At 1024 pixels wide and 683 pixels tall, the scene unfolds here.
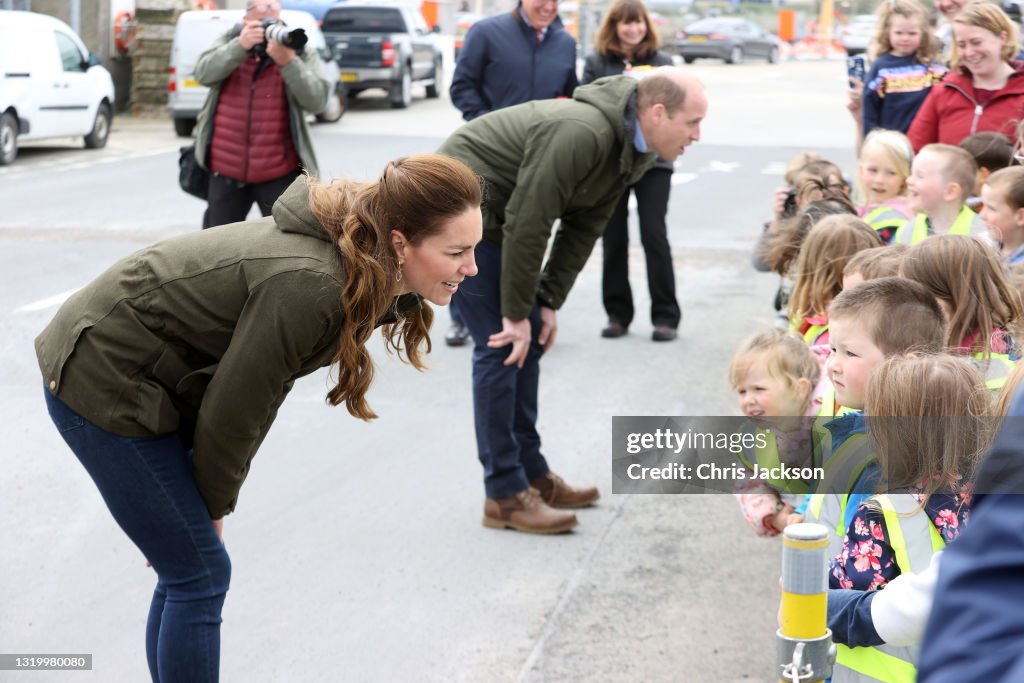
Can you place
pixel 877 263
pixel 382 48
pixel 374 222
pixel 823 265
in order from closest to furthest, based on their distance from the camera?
pixel 374 222
pixel 877 263
pixel 823 265
pixel 382 48

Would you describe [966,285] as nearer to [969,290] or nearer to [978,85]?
[969,290]

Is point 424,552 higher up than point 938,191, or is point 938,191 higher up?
point 938,191

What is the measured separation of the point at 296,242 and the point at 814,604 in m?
1.31

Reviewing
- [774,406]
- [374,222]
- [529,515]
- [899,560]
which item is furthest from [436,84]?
[899,560]

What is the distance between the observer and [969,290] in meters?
3.53

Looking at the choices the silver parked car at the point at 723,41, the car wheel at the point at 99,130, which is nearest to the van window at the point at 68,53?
the car wheel at the point at 99,130

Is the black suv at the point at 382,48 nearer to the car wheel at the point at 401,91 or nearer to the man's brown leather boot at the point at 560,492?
the car wheel at the point at 401,91

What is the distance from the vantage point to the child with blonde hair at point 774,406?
3416 mm

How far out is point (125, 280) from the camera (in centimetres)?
281

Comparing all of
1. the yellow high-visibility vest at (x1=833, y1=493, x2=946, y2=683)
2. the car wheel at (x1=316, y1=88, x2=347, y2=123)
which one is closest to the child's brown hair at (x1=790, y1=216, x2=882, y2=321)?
the yellow high-visibility vest at (x1=833, y1=493, x2=946, y2=683)

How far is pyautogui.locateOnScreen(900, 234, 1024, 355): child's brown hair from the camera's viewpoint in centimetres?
352

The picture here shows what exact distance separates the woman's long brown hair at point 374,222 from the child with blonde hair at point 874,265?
1.34 meters

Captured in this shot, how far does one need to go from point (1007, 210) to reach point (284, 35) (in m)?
3.80

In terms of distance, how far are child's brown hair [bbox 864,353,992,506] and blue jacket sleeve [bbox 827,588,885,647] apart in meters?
0.26
